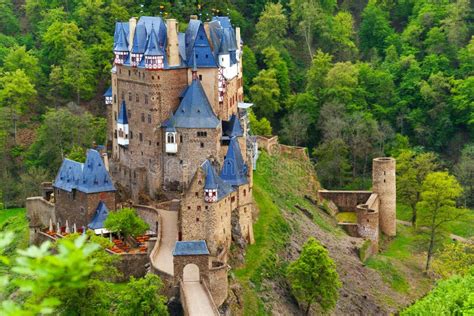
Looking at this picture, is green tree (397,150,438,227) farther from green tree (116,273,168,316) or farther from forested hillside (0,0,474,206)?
green tree (116,273,168,316)

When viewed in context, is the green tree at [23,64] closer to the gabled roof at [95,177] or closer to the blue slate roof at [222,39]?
the blue slate roof at [222,39]

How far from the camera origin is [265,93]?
9119 cm

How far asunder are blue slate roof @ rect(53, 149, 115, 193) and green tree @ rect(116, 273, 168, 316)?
1358 centimetres

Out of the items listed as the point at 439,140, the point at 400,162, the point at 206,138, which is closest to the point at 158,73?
the point at 206,138

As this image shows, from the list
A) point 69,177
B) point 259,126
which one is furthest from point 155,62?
point 259,126

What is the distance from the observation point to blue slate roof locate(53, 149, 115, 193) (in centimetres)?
5719

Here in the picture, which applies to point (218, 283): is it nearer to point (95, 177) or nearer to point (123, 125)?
point (95, 177)

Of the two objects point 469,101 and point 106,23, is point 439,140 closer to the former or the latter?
point 469,101

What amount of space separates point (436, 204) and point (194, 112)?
23.4 m

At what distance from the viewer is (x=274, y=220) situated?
6284 cm

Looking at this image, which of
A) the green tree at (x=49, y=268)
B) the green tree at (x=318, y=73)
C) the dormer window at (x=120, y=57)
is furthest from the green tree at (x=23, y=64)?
the green tree at (x=49, y=268)

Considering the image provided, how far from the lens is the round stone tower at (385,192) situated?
242 ft

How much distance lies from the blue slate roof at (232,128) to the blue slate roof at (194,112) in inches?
84.1

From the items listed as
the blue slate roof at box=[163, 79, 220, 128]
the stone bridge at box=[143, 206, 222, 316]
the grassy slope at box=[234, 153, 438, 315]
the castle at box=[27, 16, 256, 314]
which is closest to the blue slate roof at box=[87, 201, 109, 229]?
the castle at box=[27, 16, 256, 314]
